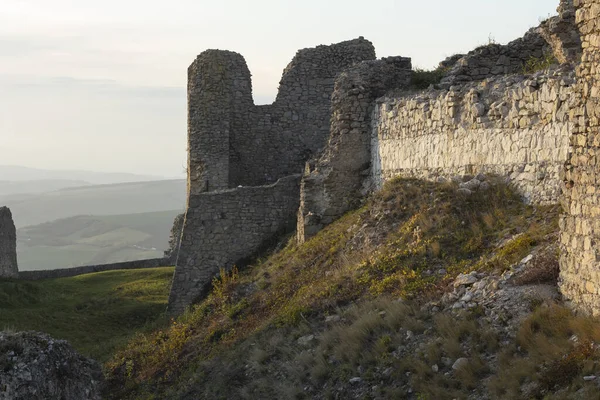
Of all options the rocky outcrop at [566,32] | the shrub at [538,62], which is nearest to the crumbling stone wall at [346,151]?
the shrub at [538,62]

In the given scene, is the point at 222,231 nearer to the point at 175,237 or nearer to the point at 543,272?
the point at 543,272

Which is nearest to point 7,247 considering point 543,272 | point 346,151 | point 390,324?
point 346,151

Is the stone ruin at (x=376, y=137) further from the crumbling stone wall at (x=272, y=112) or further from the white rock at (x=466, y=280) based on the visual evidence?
the white rock at (x=466, y=280)

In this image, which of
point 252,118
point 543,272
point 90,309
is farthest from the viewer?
point 252,118

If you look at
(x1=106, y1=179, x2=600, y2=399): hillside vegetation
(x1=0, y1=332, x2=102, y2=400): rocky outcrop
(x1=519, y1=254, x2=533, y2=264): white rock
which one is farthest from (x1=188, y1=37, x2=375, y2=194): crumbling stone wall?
(x1=519, y1=254, x2=533, y2=264): white rock

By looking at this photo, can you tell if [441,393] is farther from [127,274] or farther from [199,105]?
[127,274]

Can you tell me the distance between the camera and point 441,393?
27.4 feet

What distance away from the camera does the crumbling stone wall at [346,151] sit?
57.7 feet

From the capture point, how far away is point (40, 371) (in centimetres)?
1147

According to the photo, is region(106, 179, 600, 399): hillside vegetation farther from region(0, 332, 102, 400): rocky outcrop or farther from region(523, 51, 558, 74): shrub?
region(523, 51, 558, 74): shrub

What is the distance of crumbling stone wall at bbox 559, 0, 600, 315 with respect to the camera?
8.41m

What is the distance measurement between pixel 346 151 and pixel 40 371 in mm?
8598

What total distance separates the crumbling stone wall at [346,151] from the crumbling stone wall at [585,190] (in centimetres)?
873

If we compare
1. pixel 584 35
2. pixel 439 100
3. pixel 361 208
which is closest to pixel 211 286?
pixel 361 208
